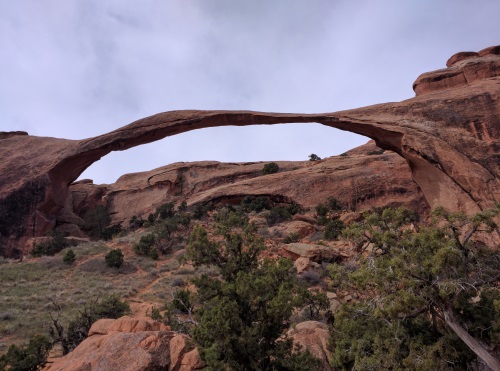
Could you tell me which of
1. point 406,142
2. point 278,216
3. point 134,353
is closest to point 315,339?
point 134,353

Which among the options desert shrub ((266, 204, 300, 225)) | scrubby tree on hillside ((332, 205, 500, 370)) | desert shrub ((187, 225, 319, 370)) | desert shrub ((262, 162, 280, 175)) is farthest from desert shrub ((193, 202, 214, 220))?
scrubby tree on hillside ((332, 205, 500, 370))

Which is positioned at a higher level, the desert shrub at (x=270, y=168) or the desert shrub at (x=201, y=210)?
the desert shrub at (x=270, y=168)

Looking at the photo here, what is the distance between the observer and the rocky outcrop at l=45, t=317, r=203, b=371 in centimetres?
617

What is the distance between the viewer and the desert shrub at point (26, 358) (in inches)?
295

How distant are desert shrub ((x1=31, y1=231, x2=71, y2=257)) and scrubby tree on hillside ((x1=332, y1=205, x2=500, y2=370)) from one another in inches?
785

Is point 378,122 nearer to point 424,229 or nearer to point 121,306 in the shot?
point 424,229

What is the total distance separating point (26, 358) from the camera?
296 inches

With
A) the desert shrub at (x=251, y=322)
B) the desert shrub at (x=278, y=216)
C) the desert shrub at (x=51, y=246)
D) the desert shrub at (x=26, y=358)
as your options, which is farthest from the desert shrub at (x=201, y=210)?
the desert shrub at (x=251, y=322)

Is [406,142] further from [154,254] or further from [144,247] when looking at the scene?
[144,247]

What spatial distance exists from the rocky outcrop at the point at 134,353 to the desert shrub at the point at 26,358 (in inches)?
43.6

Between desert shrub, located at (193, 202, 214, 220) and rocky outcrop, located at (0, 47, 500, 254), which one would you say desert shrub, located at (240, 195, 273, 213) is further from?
rocky outcrop, located at (0, 47, 500, 254)

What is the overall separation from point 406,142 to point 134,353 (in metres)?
10.9

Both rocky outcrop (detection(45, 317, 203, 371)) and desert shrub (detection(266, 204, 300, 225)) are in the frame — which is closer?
rocky outcrop (detection(45, 317, 203, 371))

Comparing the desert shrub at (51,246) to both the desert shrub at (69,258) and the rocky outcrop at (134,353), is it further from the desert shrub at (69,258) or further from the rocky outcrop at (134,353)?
the rocky outcrop at (134,353)
